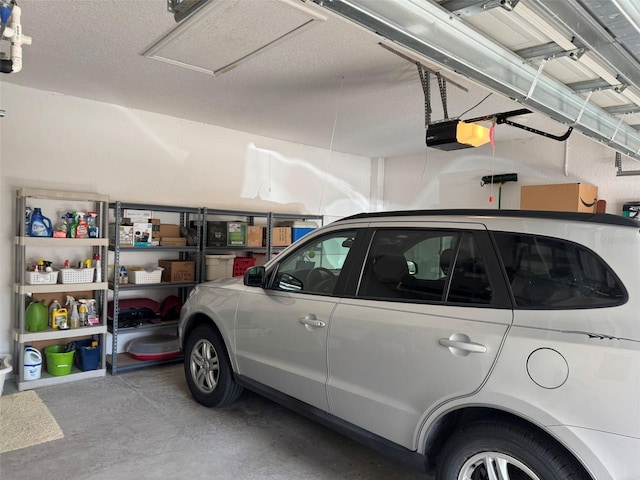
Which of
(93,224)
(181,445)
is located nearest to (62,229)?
(93,224)

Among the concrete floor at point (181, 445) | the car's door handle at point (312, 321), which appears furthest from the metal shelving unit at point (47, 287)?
the car's door handle at point (312, 321)

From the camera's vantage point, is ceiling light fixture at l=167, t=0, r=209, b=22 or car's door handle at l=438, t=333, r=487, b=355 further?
Result: car's door handle at l=438, t=333, r=487, b=355

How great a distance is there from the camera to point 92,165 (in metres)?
4.54

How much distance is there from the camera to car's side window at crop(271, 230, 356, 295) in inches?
107

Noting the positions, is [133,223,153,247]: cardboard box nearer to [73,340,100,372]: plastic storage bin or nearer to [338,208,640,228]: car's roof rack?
[73,340,100,372]: plastic storage bin

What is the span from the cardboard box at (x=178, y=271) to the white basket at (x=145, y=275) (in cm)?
12

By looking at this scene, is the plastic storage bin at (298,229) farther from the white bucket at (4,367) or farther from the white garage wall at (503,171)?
the white bucket at (4,367)

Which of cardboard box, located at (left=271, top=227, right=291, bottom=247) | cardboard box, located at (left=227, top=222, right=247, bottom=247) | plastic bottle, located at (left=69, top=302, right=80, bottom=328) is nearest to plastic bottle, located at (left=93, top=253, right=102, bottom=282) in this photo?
plastic bottle, located at (left=69, top=302, right=80, bottom=328)

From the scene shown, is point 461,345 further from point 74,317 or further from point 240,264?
point 74,317

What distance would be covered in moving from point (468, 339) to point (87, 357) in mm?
3839

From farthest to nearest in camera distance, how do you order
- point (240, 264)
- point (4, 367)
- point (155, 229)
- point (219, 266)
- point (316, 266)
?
point (240, 264) < point (219, 266) < point (155, 229) < point (4, 367) < point (316, 266)

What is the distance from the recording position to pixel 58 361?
13.4 ft

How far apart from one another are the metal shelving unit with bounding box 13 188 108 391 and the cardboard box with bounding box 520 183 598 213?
4869mm

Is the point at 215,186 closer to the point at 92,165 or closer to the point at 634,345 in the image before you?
the point at 92,165
